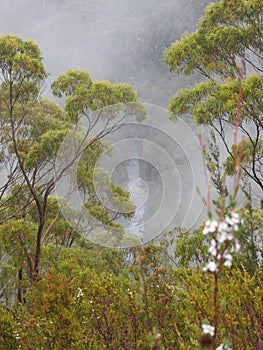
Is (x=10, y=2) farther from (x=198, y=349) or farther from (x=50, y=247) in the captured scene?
(x=198, y=349)

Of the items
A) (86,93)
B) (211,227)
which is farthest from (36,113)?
(211,227)

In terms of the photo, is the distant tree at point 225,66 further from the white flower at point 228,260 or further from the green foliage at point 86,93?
the white flower at point 228,260

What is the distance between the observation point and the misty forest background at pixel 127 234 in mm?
2779

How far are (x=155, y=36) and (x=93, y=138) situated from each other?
40.5 metres

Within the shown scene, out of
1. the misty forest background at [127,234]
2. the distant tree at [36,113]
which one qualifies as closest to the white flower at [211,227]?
the misty forest background at [127,234]

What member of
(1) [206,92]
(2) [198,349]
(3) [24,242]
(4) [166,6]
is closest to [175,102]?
(1) [206,92]

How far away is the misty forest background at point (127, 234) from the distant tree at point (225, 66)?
2 cm

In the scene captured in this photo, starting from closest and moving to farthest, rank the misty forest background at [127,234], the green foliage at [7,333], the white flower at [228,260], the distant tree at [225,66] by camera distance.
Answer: the white flower at [228,260] < the misty forest background at [127,234] < the green foliage at [7,333] < the distant tree at [225,66]

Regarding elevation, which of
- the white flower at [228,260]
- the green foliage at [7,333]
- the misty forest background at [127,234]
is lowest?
the white flower at [228,260]

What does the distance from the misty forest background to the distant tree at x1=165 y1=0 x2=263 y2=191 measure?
18 mm

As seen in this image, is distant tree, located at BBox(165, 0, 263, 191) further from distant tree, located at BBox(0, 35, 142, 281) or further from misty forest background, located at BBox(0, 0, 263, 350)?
distant tree, located at BBox(0, 35, 142, 281)

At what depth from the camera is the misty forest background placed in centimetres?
278

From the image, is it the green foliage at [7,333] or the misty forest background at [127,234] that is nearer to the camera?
the misty forest background at [127,234]

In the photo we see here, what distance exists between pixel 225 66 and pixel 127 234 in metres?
3.46
